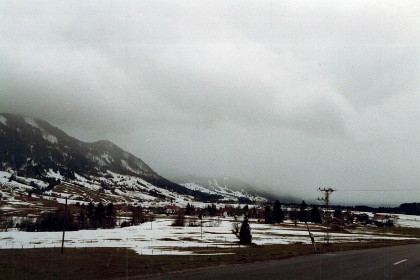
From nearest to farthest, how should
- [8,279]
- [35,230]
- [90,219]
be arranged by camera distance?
[8,279], [35,230], [90,219]

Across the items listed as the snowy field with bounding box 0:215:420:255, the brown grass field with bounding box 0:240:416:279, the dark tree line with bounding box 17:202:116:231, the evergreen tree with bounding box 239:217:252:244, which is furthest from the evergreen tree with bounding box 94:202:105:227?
the brown grass field with bounding box 0:240:416:279

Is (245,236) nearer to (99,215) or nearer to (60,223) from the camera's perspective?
(60,223)

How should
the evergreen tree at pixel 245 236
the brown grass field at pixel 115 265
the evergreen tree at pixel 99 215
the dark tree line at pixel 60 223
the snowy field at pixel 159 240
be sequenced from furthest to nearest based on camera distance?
the evergreen tree at pixel 99 215, the dark tree line at pixel 60 223, the evergreen tree at pixel 245 236, the snowy field at pixel 159 240, the brown grass field at pixel 115 265

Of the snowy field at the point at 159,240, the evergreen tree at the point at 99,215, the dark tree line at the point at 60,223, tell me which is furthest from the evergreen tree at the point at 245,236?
the evergreen tree at the point at 99,215

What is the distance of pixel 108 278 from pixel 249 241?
7061cm

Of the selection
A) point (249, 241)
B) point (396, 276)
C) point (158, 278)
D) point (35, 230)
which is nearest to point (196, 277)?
point (158, 278)

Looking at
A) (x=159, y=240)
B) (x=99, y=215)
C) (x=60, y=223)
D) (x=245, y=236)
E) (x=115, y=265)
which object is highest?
(x=115, y=265)

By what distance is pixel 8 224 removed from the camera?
166625 mm

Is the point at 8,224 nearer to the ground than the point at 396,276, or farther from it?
nearer to the ground

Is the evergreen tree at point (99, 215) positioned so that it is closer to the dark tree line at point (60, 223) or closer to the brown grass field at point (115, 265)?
the dark tree line at point (60, 223)

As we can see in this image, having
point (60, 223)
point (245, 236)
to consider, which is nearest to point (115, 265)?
point (245, 236)

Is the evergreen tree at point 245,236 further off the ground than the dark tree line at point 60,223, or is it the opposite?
the evergreen tree at point 245,236

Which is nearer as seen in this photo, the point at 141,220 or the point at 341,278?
the point at 341,278

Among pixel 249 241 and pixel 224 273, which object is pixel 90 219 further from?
pixel 224 273
